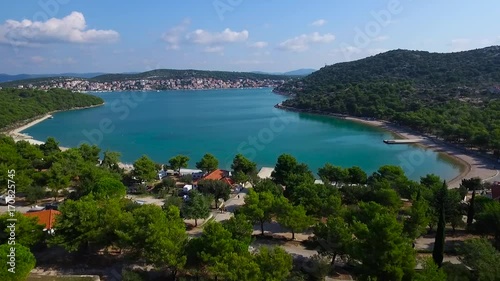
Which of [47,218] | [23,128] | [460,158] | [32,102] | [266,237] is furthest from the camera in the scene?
[32,102]

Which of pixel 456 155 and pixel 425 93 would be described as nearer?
pixel 456 155

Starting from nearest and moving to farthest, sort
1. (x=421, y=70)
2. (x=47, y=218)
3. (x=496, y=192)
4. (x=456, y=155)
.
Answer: (x=47, y=218) → (x=496, y=192) → (x=456, y=155) → (x=421, y=70)

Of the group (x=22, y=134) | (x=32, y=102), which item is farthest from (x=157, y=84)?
(x=22, y=134)

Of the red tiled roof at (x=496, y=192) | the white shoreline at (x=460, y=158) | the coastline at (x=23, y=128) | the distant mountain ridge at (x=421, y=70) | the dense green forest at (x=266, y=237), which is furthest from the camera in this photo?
the distant mountain ridge at (x=421, y=70)

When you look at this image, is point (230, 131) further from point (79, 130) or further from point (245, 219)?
point (245, 219)

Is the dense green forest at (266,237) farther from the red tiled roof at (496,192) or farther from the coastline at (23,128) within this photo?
the coastline at (23,128)

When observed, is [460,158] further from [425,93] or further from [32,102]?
[32,102]

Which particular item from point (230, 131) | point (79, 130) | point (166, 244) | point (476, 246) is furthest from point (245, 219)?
point (79, 130)

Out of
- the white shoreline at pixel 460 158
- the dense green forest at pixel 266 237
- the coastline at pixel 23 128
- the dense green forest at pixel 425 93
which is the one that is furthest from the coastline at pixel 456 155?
the coastline at pixel 23 128
